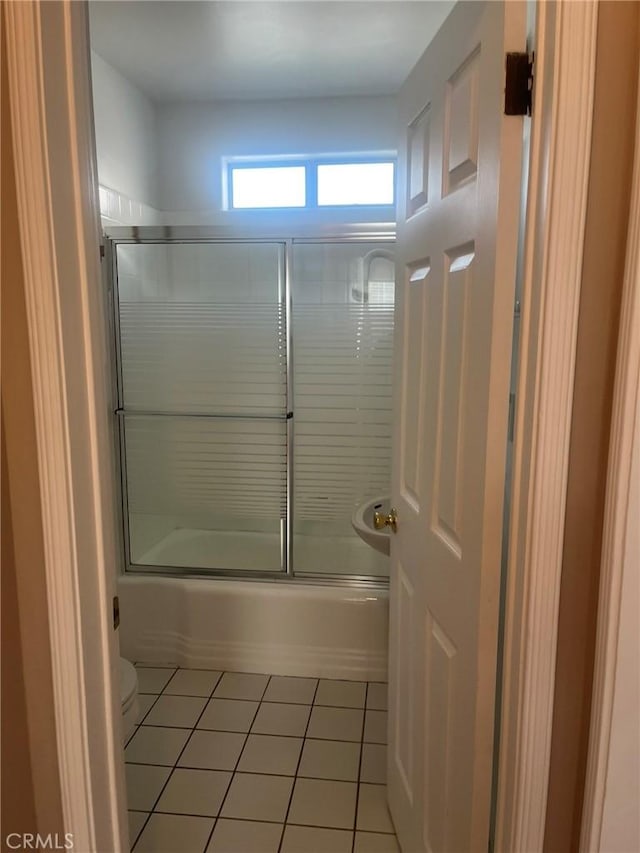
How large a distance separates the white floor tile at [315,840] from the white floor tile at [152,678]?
0.92 m

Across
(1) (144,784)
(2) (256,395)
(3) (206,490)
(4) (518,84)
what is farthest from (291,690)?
(4) (518,84)

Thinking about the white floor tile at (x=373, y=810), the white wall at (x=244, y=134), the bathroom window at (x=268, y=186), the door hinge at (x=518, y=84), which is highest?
the white wall at (x=244, y=134)

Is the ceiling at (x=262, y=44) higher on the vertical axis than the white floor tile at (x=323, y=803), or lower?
higher

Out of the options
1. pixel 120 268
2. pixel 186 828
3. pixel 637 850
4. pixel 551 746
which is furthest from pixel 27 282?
pixel 120 268

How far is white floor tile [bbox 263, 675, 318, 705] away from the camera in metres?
2.38

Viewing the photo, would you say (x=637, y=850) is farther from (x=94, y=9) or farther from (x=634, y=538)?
(x=94, y=9)

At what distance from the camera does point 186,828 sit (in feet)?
5.72

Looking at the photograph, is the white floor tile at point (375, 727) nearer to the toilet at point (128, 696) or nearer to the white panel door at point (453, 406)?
the white panel door at point (453, 406)

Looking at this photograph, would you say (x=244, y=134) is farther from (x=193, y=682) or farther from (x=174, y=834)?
(x=174, y=834)

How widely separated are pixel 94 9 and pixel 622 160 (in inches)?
93.8

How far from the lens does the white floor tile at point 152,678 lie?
2.46 meters

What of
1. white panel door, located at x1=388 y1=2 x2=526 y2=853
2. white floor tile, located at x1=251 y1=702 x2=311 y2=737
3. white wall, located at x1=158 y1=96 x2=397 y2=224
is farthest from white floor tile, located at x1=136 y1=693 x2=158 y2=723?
white wall, located at x1=158 y1=96 x2=397 y2=224

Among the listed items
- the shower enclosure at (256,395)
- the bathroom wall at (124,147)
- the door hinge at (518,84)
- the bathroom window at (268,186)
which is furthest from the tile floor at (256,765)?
the bathroom window at (268,186)

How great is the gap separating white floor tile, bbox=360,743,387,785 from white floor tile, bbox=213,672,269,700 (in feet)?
1.70
